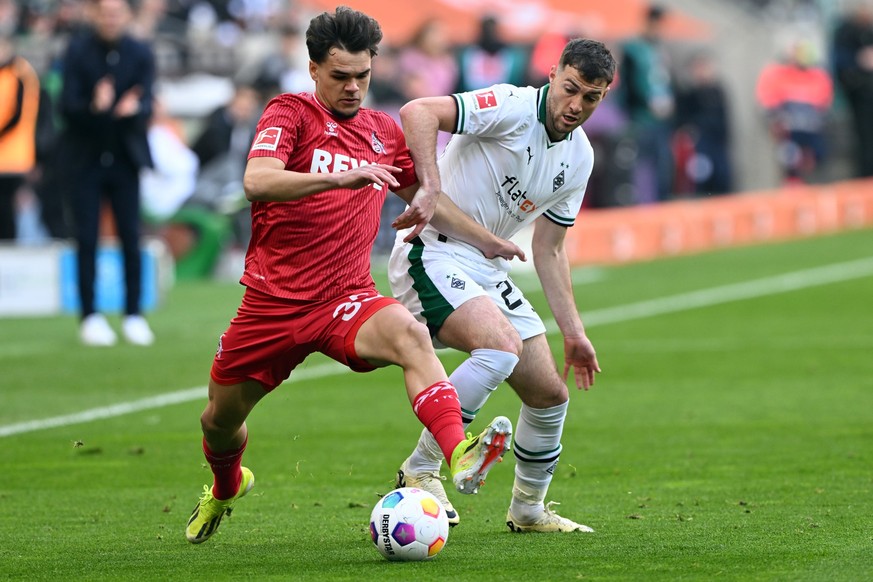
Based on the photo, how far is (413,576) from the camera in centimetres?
573

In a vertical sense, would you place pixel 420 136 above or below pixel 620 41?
above

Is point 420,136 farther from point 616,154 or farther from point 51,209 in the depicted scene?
point 616,154

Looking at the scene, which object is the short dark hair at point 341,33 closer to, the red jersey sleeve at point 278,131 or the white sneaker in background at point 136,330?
the red jersey sleeve at point 278,131

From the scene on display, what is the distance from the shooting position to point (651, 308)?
1644cm

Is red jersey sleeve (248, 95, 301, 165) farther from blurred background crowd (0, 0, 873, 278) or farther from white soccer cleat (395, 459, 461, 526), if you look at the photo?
blurred background crowd (0, 0, 873, 278)

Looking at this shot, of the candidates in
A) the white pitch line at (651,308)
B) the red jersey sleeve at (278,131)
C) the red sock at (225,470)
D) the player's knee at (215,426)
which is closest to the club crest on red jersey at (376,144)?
the red jersey sleeve at (278,131)

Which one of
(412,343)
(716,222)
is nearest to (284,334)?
(412,343)

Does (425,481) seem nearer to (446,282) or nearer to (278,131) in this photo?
(446,282)

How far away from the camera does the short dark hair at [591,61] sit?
670 cm

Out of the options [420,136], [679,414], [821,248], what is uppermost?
[420,136]

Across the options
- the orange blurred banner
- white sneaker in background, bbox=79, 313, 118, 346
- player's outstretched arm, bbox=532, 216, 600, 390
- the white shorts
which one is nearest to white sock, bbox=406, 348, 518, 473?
the white shorts

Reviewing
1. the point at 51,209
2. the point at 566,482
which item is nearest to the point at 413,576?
the point at 566,482

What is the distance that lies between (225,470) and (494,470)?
2.09m

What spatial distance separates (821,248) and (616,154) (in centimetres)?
292
